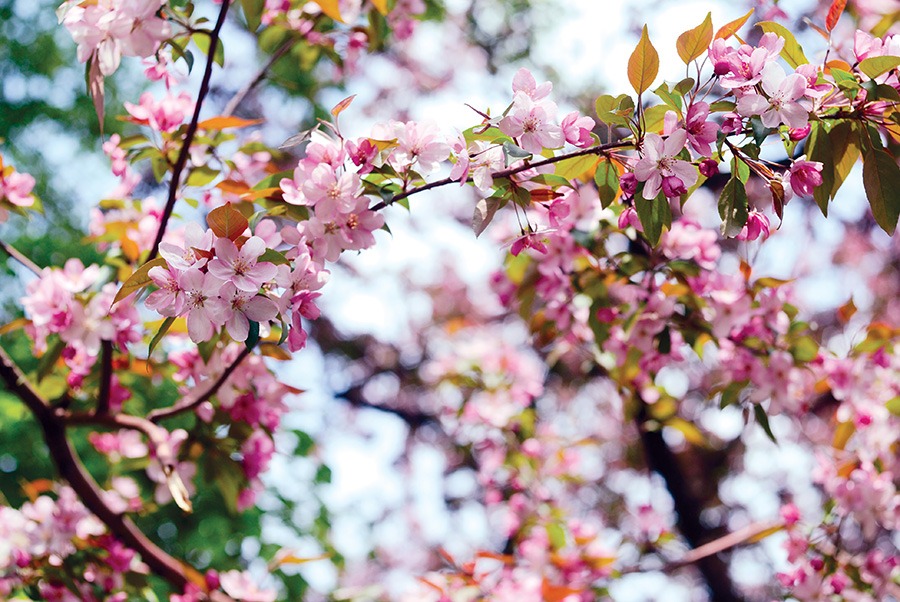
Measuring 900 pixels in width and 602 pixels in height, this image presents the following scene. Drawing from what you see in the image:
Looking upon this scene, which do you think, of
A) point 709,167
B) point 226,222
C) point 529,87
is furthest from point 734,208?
point 226,222

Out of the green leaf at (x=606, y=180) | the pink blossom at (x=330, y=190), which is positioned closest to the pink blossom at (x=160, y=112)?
the pink blossom at (x=330, y=190)

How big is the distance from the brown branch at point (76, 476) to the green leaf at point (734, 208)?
1.22 metres

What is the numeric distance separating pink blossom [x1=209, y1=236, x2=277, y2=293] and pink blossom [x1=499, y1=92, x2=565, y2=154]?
0.32 meters

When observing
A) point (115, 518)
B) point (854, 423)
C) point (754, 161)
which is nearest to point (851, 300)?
point (854, 423)

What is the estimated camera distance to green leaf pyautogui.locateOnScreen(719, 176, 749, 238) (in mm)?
945

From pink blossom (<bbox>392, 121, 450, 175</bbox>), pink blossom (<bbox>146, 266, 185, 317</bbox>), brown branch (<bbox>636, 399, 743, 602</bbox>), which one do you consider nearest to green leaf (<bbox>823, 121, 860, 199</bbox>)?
pink blossom (<bbox>392, 121, 450, 175</bbox>)

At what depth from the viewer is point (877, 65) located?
91 cm

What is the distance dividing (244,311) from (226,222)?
0.33ft

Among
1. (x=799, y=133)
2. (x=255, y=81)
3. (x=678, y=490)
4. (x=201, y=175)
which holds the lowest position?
(x=799, y=133)

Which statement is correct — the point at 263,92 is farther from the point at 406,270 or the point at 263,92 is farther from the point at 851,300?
the point at 851,300

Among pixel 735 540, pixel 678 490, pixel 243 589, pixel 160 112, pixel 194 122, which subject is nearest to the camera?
pixel 194 122

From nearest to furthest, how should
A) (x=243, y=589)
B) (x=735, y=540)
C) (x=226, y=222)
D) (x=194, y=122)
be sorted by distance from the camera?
1. (x=226, y=222)
2. (x=194, y=122)
3. (x=243, y=589)
4. (x=735, y=540)

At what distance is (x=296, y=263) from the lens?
0.93 metres

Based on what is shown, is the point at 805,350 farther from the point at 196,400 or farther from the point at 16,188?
the point at 16,188
